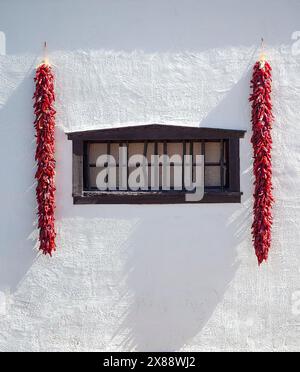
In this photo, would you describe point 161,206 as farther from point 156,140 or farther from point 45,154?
point 45,154

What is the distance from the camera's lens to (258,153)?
467 cm

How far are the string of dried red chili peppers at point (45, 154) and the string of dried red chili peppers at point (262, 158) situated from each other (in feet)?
6.24

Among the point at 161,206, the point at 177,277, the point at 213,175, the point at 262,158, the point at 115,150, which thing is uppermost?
the point at 115,150

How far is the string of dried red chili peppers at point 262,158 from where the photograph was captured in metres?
4.65

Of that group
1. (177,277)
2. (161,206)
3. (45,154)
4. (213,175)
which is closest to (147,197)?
(161,206)

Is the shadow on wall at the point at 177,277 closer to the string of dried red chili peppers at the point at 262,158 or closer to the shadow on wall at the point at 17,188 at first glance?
the string of dried red chili peppers at the point at 262,158

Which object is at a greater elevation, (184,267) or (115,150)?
(115,150)

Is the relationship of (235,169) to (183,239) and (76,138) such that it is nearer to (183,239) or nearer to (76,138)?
(183,239)

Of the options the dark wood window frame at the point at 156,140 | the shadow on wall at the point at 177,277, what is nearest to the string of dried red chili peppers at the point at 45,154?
the dark wood window frame at the point at 156,140

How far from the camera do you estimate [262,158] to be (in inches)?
184

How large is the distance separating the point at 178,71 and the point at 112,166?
1113 mm

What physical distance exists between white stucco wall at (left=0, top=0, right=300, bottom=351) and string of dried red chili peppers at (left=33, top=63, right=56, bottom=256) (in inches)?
4.5

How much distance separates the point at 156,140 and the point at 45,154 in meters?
1.06

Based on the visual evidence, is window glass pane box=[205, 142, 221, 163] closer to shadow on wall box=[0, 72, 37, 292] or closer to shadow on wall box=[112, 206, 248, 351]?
shadow on wall box=[112, 206, 248, 351]
